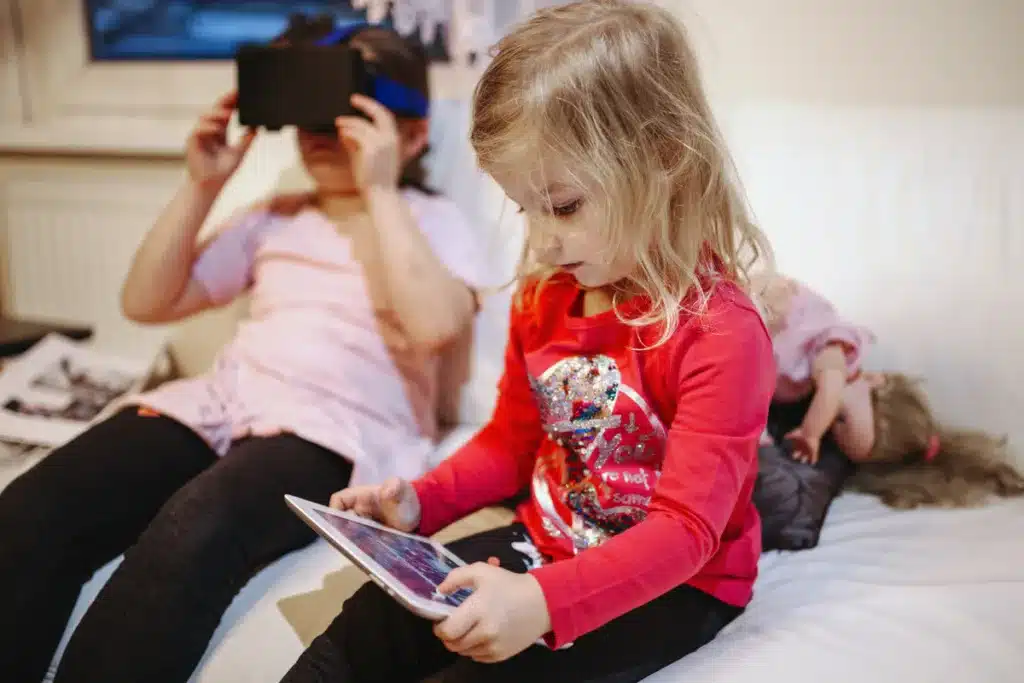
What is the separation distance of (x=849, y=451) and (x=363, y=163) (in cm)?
70

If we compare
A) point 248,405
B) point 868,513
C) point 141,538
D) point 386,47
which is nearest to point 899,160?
point 868,513

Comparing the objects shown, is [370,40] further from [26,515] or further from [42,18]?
[42,18]

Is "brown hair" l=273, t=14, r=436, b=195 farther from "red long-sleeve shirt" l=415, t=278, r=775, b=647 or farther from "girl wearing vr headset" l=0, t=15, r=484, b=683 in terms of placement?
"red long-sleeve shirt" l=415, t=278, r=775, b=647

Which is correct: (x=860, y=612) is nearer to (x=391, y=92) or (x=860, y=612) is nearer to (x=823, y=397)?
(x=823, y=397)

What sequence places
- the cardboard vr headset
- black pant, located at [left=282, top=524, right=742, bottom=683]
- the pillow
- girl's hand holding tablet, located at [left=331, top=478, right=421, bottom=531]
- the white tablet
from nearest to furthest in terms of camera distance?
the white tablet < black pant, located at [left=282, top=524, right=742, bottom=683] < girl's hand holding tablet, located at [left=331, top=478, right=421, bottom=531] < the pillow < the cardboard vr headset

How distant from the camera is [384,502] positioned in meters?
0.80

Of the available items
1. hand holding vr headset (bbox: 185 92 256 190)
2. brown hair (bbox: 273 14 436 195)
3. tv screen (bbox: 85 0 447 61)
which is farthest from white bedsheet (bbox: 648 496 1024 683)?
tv screen (bbox: 85 0 447 61)

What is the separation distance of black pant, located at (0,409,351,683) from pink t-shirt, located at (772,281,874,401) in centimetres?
55

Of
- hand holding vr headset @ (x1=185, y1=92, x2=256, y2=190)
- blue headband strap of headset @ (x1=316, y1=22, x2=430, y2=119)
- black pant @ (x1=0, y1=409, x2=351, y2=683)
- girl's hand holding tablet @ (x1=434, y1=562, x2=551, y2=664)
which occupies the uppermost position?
blue headband strap of headset @ (x1=316, y1=22, x2=430, y2=119)

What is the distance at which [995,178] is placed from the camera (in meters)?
1.03

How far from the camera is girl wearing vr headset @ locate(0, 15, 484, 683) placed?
82 cm

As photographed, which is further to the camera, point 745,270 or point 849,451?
point 849,451

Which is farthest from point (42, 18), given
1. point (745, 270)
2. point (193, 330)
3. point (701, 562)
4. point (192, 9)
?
point (701, 562)

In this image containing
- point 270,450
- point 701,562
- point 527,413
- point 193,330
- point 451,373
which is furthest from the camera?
point 193,330
